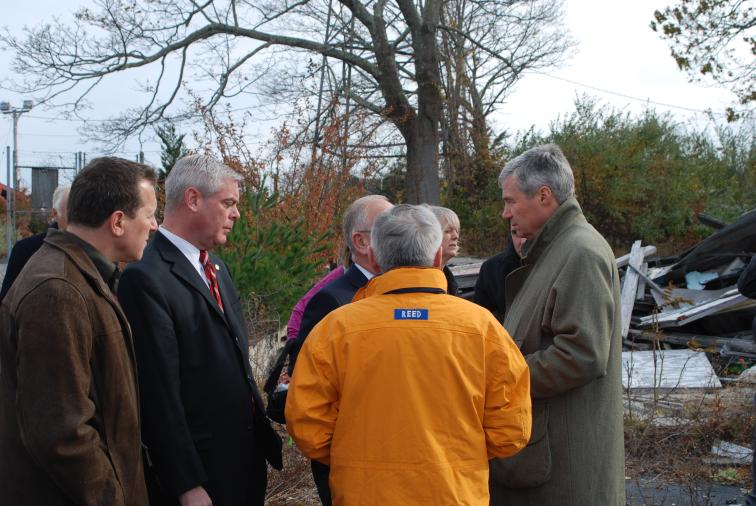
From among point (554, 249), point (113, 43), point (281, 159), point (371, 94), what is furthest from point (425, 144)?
point (554, 249)

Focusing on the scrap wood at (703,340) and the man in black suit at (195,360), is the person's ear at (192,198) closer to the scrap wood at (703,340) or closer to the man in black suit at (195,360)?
the man in black suit at (195,360)

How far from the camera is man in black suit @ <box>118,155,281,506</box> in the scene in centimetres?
284

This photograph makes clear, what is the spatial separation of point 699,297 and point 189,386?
1002 cm

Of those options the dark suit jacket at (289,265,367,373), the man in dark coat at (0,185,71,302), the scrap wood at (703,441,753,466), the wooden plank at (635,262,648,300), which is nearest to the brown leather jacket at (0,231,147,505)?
the dark suit jacket at (289,265,367,373)

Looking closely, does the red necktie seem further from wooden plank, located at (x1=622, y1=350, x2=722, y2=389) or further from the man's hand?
wooden plank, located at (x1=622, y1=350, x2=722, y2=389)

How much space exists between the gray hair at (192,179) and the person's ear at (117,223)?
49 centimetres

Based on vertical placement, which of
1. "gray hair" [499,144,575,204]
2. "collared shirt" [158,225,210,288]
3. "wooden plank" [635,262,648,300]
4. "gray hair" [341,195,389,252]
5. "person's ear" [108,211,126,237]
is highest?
"gray hair" [499,144,575,204]

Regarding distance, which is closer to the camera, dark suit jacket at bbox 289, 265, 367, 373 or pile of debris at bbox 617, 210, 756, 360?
dark suit jacket at bbox 289, 265, 367, 373

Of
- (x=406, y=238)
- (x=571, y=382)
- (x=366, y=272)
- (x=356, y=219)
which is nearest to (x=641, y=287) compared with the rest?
(x=356, y=219)

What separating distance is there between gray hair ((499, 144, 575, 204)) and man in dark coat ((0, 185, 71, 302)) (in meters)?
2.49

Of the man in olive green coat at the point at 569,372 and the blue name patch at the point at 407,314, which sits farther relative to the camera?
the man in olive green coat at the point at 569,372

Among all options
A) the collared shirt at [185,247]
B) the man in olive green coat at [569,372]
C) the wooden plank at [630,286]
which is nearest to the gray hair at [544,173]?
the man in olive green coat at [569,372]

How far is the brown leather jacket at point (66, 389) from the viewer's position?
2.35m

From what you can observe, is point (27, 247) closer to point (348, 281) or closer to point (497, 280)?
point (348, 281)
